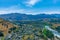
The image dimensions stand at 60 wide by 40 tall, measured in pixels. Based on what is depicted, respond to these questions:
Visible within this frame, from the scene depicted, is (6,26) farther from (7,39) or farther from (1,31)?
(7,39)

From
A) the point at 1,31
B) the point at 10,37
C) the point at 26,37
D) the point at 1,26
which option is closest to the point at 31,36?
the point at 26,37

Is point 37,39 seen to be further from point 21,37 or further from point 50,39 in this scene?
point 50,39

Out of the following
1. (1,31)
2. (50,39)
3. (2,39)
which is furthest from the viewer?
(1,31)

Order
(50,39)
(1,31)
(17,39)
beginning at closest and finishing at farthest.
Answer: (17,39), (50,39), (1,31)

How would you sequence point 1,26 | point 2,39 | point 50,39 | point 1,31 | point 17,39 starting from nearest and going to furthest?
point 17,39, point 2,39, point 50,39, point 1,31, point 1,26

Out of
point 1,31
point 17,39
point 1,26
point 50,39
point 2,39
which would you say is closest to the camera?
point 17,39

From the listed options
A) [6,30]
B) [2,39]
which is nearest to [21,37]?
[2,39]

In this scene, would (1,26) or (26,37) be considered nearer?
(26,37)

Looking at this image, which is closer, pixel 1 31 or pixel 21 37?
pixel 21 37

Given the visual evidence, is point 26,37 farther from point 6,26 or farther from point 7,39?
point 6,26
